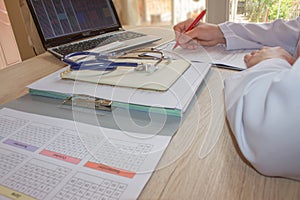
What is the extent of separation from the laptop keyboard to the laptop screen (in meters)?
0.05

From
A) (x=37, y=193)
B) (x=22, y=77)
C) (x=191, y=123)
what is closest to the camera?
(x=37, y=193)

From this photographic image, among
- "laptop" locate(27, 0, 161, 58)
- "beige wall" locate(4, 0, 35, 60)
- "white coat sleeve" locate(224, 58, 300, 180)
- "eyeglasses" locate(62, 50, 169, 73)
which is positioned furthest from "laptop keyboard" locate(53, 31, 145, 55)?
"white coat sleeve" locate(224, 58, 300, 180)

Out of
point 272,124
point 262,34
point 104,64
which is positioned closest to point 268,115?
point 272,124

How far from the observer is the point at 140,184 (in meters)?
0.32

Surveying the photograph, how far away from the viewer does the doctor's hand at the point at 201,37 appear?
0.79 meters

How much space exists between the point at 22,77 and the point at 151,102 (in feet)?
1.42

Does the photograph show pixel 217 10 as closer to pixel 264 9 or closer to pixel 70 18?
pixel 264 9

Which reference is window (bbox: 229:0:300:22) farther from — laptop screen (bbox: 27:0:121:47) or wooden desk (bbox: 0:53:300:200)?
wooden desk (bbox: 0:53:300:200)

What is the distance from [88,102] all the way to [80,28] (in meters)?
0.50

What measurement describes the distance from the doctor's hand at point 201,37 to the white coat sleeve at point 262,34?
0.02m

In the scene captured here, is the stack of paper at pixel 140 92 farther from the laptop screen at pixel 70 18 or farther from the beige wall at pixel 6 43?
the beige wall at pixel 6 43

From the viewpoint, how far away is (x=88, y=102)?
50cm

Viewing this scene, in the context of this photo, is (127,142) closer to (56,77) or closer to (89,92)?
(89,92)

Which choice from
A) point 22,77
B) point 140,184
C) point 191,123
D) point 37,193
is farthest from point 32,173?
point 22,77
